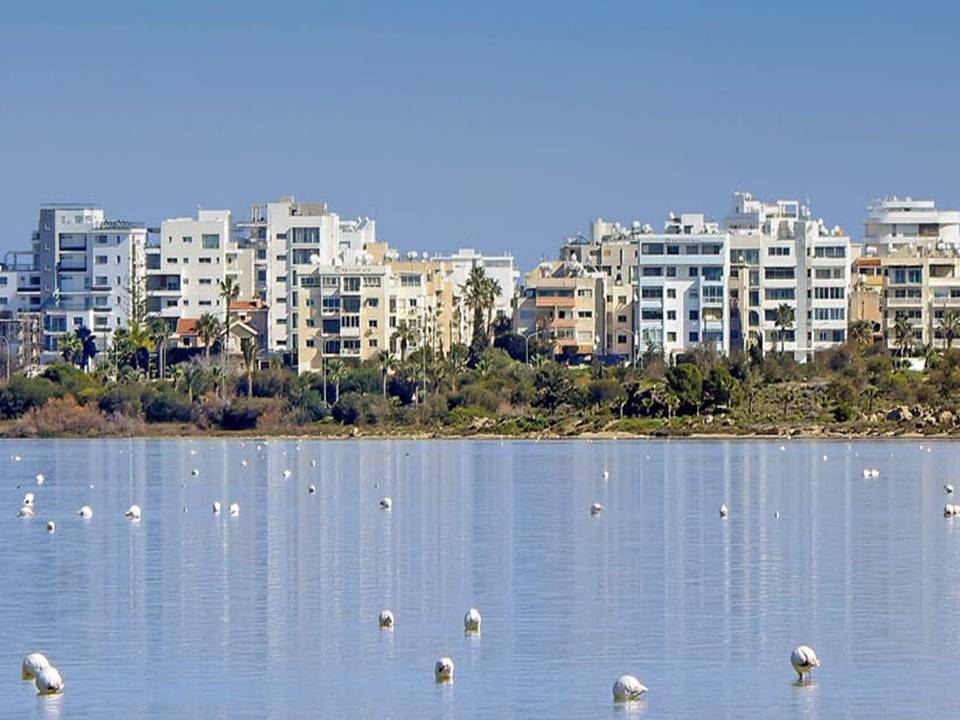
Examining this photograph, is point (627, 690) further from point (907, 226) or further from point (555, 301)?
point (907, 226)

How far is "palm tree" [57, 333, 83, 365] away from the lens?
6186 inches

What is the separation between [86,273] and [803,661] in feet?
466

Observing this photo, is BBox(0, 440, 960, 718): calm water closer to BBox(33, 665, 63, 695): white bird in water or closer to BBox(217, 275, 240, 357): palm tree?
BBox(33, 665, 63, 695): white bird in water

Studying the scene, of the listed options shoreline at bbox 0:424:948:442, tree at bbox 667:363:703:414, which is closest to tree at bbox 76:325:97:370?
shoreline at bbox 0:424:948:442

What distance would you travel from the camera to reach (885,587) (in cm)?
4112

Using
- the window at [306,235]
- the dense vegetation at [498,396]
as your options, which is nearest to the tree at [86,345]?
the dense vegetation at [498,396]

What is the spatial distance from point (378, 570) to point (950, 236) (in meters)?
140

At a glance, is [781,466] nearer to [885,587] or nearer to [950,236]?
[885,587]

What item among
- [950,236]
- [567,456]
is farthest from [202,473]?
[950,236]

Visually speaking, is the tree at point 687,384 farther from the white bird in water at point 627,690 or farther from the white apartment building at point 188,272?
the white bird in water at point 627,690

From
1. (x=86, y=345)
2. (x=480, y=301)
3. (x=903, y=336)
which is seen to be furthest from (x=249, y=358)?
(x=903, y=336)

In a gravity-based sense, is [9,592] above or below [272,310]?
below

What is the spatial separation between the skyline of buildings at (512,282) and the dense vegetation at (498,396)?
5.40m

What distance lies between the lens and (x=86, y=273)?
552ft
